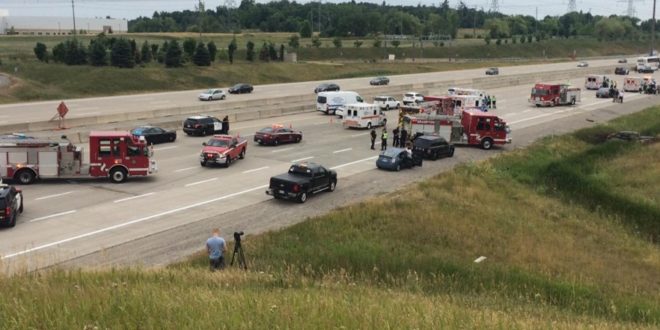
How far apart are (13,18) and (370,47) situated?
115212 millimetres

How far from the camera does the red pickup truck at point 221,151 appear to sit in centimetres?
3522

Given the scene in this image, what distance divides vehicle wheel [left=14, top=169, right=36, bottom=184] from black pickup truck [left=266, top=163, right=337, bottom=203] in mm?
11083

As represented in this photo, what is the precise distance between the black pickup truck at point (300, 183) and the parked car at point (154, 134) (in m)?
16.3

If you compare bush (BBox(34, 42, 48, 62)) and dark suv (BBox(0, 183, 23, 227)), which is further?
bush (BBox(34, 42, 48, 62))

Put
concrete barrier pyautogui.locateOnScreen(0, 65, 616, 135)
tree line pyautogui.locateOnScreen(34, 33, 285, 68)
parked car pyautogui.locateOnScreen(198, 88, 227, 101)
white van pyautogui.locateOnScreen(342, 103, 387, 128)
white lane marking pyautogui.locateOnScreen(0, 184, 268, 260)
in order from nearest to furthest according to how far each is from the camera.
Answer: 1. white lane marking pyautogui.locateOnScreen(0, 184, 268, 260)
2. concrete barrier pyautogui.locateOnScreen(0, 65, 616, 135)
3. white van pyautogui.locateOnScreen(342, 103, 387, 128)
4. parked car pyautogui.locateOnScreen(198, 88, 227, 101)
5. tree line pyautogui.locateOnScreen(34, 33, 285, 68)

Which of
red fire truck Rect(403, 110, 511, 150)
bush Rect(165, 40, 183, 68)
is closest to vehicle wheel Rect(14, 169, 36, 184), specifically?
red fire truck Rect(403, 110, 511, 150)

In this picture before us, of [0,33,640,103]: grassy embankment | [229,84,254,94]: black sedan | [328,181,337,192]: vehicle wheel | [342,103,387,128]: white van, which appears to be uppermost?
[0,33,640,103]: grassy embankment

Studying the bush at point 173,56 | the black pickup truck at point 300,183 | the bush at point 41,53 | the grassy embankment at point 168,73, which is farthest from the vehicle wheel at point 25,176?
the bush at point 173,56

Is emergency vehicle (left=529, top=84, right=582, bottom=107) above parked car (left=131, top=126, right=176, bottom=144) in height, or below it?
above

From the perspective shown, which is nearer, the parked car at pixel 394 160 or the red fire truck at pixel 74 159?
the red fire truck at pixel 74 159

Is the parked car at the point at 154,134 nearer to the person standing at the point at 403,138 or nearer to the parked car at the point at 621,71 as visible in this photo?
the person standing at the point at 403,138

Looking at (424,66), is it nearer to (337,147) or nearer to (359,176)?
(337,147)

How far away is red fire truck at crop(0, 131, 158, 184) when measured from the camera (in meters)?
29.8

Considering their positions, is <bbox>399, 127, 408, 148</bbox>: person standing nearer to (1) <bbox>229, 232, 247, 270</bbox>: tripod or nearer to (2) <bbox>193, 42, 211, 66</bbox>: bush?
(1) <bbox>229, 232, 247, 270</bbox>: tripod
